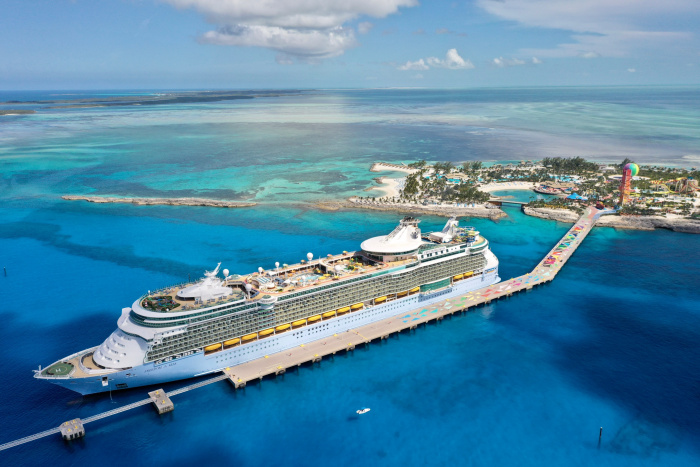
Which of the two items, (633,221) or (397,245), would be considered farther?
(633,221)

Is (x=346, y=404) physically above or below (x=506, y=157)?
below

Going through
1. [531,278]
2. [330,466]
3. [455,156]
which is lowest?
[330,466]

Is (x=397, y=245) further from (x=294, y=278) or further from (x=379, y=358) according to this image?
(x=379, y=358)

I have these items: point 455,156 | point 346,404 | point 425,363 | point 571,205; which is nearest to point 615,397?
point 425,363

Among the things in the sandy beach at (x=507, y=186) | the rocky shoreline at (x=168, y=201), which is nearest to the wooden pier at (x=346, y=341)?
the sandy beach at (x=507, y=186)

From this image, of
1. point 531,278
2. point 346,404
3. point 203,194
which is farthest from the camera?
point 203,194

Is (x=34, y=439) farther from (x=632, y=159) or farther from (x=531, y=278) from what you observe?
(x=632, y=159)

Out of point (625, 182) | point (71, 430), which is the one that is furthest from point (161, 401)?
point (625, 182)
